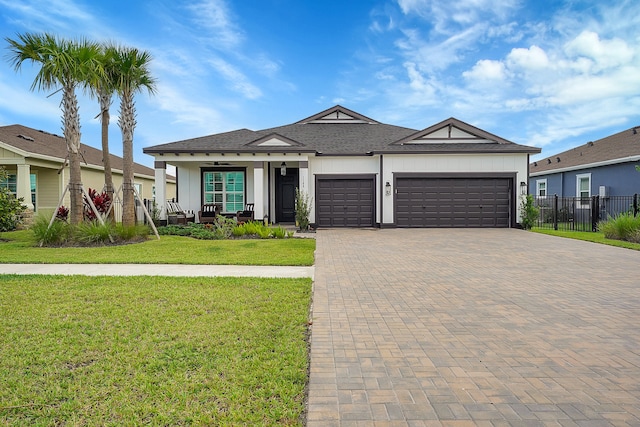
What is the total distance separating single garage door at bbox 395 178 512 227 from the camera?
16141mm

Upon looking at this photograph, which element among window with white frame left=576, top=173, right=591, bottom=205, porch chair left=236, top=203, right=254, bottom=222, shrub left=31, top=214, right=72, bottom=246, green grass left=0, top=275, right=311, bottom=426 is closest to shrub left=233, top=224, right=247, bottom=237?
porch chair left=236, top=203, right=254, bottom=222

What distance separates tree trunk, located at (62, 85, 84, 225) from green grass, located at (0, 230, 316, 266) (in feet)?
5.02

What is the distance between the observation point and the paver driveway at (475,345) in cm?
256

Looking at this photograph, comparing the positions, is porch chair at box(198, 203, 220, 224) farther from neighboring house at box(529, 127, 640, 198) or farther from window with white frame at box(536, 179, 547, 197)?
window with white frame at box(536, 179, 547, 197)

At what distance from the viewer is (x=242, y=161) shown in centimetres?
1661

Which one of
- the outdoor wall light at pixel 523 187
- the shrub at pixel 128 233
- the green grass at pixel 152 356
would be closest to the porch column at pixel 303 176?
the shrub at pixel 128 233

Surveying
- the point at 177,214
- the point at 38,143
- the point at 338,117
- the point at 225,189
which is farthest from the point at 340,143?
the point at 38,143

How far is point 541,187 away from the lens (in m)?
25.0

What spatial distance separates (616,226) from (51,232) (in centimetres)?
1840

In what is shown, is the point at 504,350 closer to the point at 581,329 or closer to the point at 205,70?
the point at 581,329

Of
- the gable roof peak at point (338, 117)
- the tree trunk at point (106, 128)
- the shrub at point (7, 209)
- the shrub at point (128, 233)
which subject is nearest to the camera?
the shrub at point (128, 233)

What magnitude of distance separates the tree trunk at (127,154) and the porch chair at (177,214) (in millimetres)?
2769

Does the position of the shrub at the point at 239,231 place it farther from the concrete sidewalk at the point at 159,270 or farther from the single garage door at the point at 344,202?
the concrete sidewalk at the point at 159,270

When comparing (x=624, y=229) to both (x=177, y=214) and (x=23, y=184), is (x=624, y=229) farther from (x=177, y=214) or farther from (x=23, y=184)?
(x=23, y=184)
